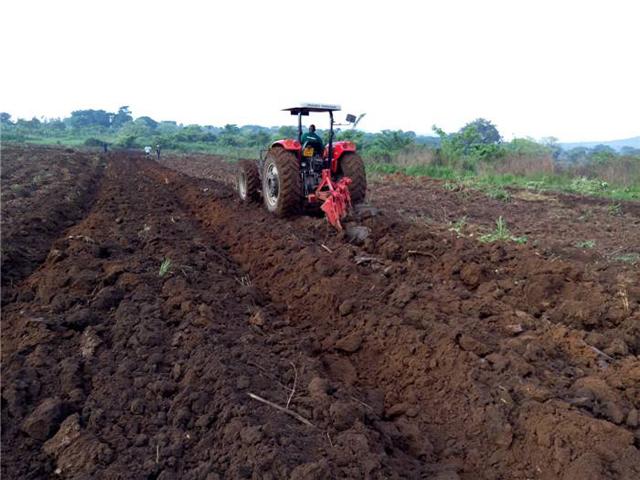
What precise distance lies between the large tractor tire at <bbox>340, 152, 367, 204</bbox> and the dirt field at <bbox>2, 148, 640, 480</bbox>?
66.9 inches

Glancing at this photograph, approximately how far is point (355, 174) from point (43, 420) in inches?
249

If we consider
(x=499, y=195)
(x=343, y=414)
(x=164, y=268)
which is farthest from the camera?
(x=499, y=195)

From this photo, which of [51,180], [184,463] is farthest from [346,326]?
[51,180]

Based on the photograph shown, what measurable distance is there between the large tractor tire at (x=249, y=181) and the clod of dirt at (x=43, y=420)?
728 centimetres

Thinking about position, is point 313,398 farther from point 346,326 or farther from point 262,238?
point 262,238

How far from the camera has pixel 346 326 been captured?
463 centimetres

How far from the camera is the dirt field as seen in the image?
2781 millimetres

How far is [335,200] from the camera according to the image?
7.57m

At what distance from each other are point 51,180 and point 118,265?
9.54 metres

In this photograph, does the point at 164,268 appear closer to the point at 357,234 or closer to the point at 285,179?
the point at 357,234

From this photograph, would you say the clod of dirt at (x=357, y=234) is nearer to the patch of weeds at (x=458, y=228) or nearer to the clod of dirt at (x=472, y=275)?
the patch of weeds at (x=458, y=228)

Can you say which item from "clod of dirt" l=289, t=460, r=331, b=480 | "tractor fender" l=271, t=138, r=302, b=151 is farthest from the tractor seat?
"clod of dirt" l=289, t=460, r=331, b=480

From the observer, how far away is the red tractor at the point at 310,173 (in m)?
8.21

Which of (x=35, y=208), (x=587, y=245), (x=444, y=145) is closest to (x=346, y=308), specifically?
(x=587, y=245)
